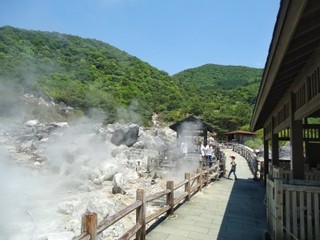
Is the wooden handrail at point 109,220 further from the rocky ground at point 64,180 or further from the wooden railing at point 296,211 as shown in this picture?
the rocky ground at point 64,180

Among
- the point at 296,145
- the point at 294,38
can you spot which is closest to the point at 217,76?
the point at 296,145

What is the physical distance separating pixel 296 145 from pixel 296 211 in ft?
5.77

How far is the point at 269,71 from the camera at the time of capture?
474 cm

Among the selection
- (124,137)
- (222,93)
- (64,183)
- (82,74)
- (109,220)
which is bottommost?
(64,183)

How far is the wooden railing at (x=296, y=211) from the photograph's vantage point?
173 inches

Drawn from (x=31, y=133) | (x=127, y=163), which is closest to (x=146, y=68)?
(x=31, y=133)

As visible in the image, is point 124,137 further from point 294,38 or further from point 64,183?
point 294,38

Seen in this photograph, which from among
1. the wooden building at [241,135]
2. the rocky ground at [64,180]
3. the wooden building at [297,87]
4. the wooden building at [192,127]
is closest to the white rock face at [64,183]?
the rocky ground at [64,180]

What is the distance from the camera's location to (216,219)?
7.31 meters

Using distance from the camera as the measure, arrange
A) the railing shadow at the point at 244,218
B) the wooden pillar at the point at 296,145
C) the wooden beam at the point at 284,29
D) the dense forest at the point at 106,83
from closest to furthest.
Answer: the wooden beam at the point at 284,29 < the wooden pillar at the point at 296,145 < the railing shadow at the point at 244,218 < the dense forest at the point at 106,83

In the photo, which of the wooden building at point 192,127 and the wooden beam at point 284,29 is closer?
the wooden beam at point 284,29

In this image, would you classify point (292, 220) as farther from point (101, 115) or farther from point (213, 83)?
point (213, 83)

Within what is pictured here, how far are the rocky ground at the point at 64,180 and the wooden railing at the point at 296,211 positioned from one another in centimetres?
440

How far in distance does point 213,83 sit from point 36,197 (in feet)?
284
